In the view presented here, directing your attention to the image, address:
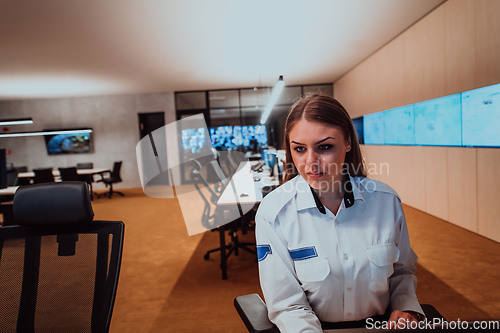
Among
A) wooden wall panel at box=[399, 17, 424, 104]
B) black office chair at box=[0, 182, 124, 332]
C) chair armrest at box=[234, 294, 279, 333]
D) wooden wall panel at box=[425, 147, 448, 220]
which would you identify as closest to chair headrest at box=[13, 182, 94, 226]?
black office chair at box=[0, 182, 124, 332]

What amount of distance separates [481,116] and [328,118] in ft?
12.3

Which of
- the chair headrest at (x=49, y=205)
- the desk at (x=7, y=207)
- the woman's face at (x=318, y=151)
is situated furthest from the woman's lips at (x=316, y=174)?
the desk at (x=7, y=207)

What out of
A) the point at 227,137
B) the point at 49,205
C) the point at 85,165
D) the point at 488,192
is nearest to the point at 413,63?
the point at 488,192

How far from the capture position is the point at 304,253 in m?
1.04

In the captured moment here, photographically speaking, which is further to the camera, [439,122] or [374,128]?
[374,128]

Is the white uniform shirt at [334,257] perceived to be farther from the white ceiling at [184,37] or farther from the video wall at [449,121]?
the white ceiling at [184,37]

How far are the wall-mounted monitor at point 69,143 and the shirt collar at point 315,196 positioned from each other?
10.8 m

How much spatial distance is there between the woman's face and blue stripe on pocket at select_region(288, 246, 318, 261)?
22 cm

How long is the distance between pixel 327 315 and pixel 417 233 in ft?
12.3

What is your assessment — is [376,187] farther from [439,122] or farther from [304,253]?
[439,122]

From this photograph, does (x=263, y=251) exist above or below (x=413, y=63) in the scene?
below

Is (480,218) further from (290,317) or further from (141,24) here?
(141,24)

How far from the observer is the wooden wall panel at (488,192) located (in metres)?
3.55

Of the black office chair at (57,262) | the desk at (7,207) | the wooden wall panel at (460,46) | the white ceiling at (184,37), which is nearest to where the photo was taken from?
the black office chair at (57,262)
